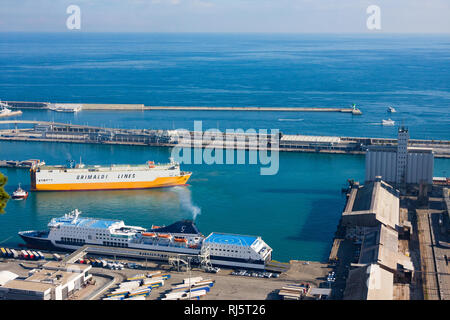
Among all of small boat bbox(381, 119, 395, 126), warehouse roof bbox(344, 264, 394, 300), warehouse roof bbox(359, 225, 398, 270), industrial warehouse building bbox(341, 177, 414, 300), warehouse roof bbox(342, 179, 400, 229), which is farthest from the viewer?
small boat bbox(381, 119, 395, 126)

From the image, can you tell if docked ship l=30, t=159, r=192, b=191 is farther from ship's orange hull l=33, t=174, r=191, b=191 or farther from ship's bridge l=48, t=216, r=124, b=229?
ship's bridge l=48, t=216, r=124, b=229

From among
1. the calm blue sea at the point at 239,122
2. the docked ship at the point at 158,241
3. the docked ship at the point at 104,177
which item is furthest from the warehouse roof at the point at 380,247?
the docked ship at the point at 104,177

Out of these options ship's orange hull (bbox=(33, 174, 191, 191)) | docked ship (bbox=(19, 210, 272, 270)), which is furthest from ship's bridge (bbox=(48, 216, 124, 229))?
ship's orange hull (bbox=(33, 174, 191, 191))

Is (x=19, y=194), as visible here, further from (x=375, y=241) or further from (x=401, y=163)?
(x=401, y=163)

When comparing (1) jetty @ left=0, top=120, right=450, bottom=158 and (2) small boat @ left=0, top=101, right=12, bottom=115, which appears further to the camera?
(2) small boat @ left=0, top=101, right=12, bottom=115

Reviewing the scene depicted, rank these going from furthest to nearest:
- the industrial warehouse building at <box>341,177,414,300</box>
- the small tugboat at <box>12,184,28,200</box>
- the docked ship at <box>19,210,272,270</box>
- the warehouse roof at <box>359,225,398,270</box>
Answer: the small tugboat at <box>12,184,28,200</box>
the docked ship at <box>19,210,272,270</box>
the warehouse roof at <box>359,225,398,270</box>
the industrial warehouse building at <box>341,177,414,300</box>

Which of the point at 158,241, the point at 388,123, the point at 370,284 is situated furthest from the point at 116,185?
the point at 388,123
